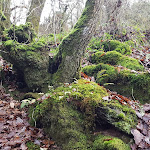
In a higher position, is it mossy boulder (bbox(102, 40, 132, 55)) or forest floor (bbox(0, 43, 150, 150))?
mossy boulder (bbox(102, 40, 132, 55))

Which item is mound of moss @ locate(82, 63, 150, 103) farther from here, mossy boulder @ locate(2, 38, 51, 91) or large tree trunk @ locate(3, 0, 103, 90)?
mossy boulder @ locate(2, 38, 51, 91)

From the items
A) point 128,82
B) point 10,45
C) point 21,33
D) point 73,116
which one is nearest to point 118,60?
point 128,82

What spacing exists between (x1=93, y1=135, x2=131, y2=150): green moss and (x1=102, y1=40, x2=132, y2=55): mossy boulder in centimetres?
471

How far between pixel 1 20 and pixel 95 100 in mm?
5618

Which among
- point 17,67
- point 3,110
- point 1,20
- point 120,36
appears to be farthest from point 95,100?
point 120,36

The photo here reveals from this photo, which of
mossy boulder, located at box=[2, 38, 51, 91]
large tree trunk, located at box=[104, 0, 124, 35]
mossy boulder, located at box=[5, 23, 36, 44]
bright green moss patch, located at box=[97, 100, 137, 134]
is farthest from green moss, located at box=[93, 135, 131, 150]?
large tree trunk, located at box=[104, 0, 124, 35]

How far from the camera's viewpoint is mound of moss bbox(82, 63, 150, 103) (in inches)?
148

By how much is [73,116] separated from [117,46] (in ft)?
16.2

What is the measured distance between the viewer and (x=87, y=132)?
268 centimetres

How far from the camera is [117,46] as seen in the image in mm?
6812

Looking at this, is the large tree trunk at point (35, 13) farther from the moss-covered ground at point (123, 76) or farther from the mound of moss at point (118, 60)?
the moss-covered ground at point (123, 76)

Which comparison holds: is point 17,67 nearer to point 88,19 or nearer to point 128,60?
point 88,19

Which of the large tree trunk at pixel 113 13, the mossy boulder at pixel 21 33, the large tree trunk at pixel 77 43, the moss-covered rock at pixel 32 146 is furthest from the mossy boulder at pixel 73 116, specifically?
the large tree trunk at pixel 113 13

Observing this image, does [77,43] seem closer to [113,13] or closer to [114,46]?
[114,46]
